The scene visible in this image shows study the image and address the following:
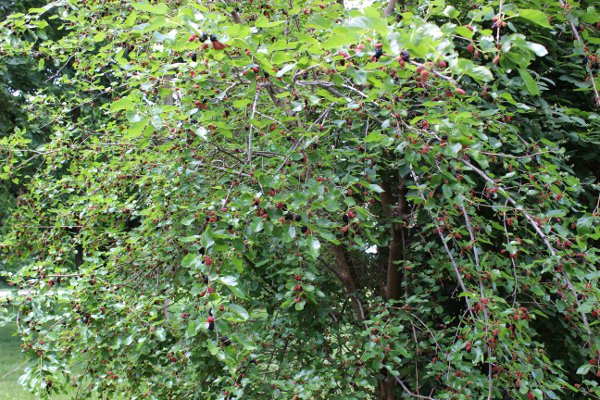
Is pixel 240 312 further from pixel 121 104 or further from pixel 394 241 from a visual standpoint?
pixel 394 241

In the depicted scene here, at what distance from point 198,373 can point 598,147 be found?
2583 millimetres

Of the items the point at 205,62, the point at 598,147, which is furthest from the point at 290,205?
the point at 598,147

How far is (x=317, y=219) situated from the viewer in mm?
2053

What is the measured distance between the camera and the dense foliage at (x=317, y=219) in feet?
6.00

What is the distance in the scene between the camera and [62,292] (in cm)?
245

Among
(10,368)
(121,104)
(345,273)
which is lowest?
(10,368)

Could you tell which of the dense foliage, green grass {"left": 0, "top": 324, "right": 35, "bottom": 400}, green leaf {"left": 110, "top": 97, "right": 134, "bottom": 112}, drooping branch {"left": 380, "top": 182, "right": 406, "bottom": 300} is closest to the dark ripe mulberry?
the dense foliage

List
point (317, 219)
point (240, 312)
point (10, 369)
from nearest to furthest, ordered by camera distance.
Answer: point (240, 312), point (317, 219), point (10, 369)

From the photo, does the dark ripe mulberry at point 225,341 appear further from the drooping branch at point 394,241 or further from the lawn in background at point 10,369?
the lawn in background at point 10,369

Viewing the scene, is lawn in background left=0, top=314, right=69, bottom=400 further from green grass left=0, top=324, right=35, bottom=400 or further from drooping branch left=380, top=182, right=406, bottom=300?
drooping branch left=380, top=182, right=406, bottom=300

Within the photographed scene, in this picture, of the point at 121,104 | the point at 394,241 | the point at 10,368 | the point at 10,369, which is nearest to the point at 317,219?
the point at 121,104

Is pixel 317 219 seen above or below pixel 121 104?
below

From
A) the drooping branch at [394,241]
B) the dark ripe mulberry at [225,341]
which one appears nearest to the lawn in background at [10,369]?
the drooping branch at [394,241]

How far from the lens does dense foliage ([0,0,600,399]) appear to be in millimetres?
1830
